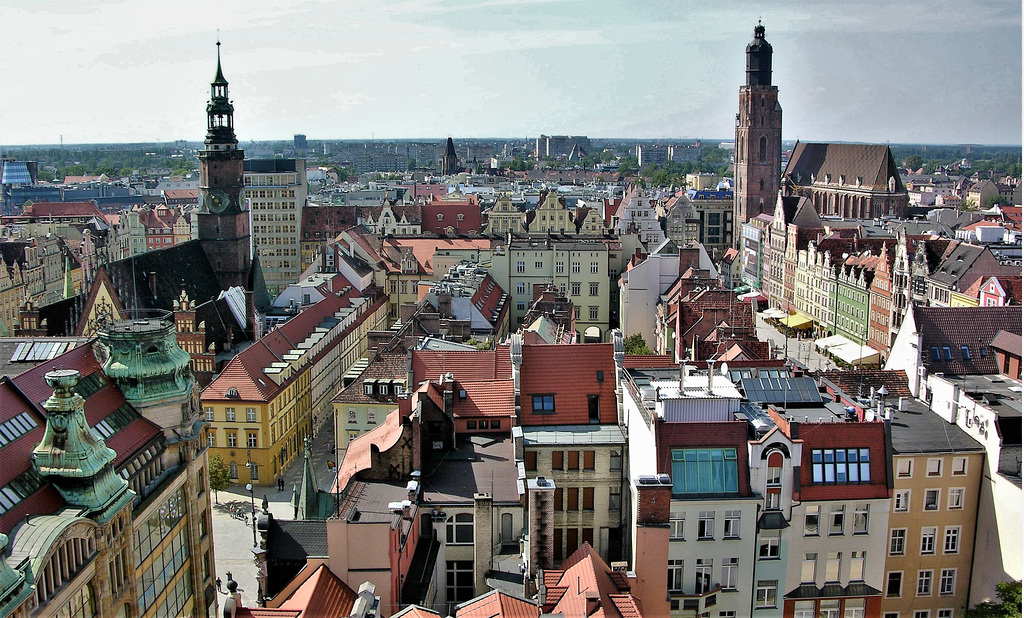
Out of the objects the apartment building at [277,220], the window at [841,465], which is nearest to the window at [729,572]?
the window at [841,465]

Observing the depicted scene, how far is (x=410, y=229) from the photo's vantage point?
236 feet

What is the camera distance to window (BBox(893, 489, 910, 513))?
23.2m

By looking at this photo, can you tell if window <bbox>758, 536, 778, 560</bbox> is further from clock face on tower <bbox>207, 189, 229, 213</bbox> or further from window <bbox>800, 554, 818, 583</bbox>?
clock face on tower <bbox>207, 189, 229, 213</bbox>

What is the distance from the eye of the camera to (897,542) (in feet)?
76.1

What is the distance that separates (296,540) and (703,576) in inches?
356

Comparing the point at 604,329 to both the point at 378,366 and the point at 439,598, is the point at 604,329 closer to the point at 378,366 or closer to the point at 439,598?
the point at 378,366

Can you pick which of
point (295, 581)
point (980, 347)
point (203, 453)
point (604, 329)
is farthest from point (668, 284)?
point (295, 581)

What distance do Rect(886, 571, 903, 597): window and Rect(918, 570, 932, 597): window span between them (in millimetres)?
589

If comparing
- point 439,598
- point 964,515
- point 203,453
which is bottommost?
point 439,598

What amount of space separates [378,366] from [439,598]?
13.6 meters

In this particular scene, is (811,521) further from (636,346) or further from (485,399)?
(636,346)

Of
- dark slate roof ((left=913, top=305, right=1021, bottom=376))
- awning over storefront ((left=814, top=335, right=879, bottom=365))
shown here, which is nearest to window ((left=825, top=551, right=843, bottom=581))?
dark slate roof ((left=913, top=305, right=1021, bottom=376))

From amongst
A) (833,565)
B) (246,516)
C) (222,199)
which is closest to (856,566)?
(833,565)

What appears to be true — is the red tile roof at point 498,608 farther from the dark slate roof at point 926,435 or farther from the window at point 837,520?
the dark slate roof at point 926,435
